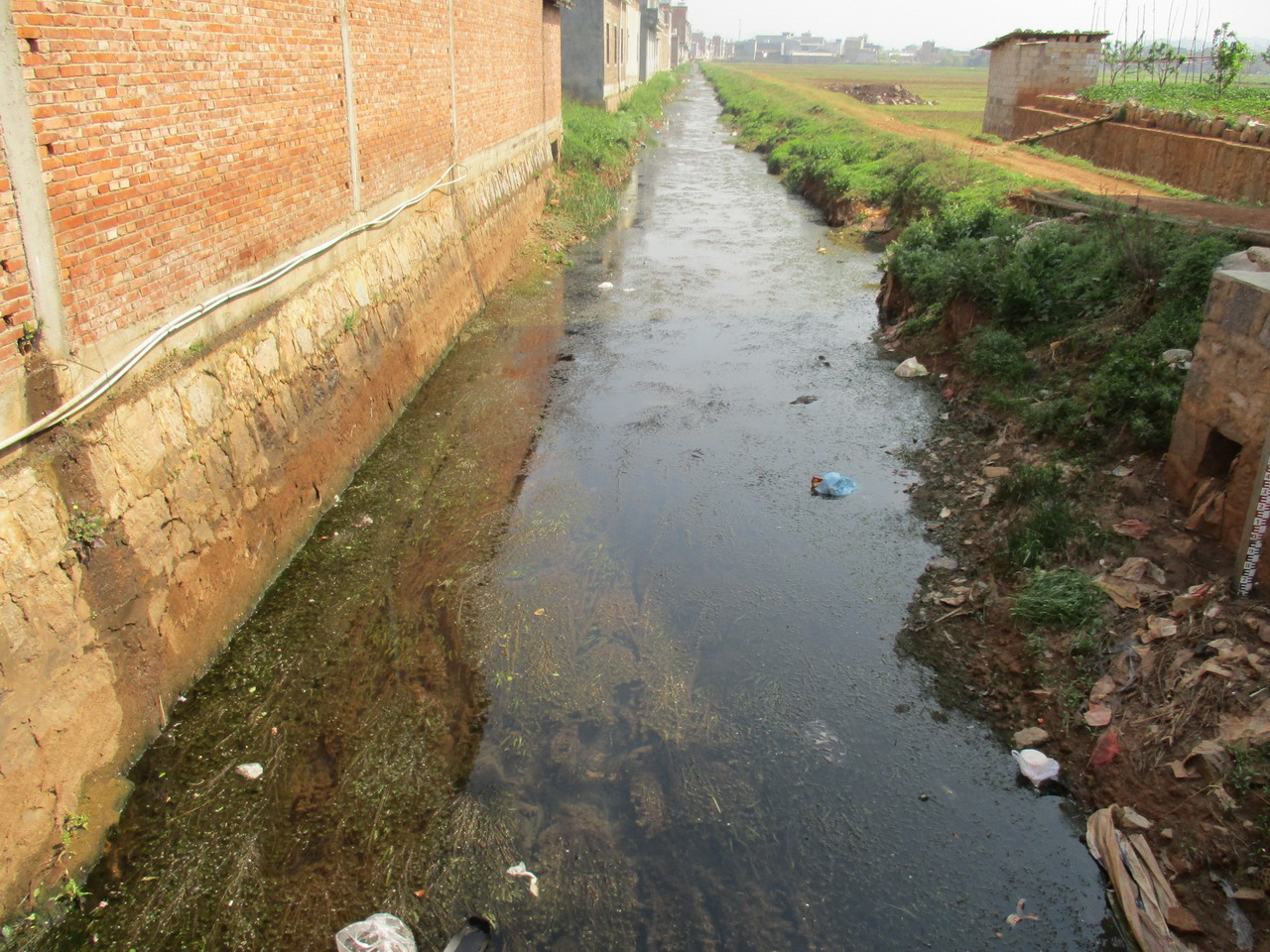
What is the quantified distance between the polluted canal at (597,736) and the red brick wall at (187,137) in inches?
75.0

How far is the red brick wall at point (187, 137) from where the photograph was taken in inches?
158

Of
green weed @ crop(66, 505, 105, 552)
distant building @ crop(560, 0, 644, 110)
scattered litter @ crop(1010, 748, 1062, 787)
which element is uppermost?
distant building @ crop(560, 0, 644, 110)

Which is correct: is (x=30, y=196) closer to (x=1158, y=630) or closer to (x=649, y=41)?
(x=1158, y=630)

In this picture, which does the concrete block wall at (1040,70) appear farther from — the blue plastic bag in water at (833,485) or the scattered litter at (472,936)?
the scattered litter at (472,936)

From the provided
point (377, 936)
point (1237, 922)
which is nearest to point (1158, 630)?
point (1237, 922)

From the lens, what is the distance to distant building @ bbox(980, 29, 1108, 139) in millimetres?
22438

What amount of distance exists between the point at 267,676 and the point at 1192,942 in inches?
166

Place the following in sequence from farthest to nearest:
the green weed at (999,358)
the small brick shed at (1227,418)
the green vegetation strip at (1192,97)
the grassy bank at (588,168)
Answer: the green vegetation strip at (1192,97)
the grassy bank at (588,168)
the green weed at (999,358)
the small brick shed at (1227,418)

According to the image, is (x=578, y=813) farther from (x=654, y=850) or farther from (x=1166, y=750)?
(x=1166, y=750)

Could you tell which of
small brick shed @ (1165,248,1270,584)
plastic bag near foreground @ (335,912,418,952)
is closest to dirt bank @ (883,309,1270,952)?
small brick shed @ (1165,248,1270,584)

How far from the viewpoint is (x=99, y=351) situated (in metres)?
4.31

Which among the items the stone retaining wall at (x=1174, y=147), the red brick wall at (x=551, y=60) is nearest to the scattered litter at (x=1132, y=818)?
the stone retaining wall at (x=1174, y=147)

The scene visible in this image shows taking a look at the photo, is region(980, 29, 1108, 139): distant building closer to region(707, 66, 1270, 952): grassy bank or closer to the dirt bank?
region(707, 66, 1270, 952): grassy bank

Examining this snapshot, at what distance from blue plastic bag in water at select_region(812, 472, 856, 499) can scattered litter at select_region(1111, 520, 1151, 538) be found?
1.95 m
